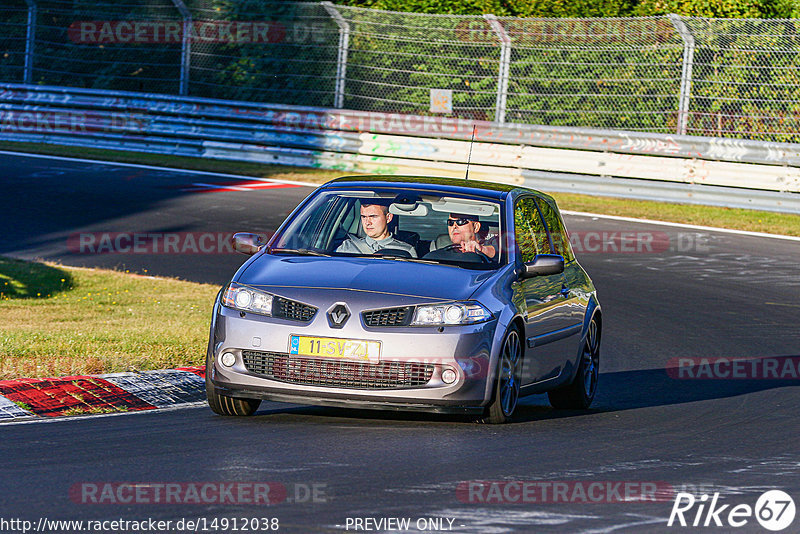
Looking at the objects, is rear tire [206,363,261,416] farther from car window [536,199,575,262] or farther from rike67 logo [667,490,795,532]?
rike67 logo [667,490,795,532]

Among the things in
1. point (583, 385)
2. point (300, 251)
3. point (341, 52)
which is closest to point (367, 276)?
point (300, 251)

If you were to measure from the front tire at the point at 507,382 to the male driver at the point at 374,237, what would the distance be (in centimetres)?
90

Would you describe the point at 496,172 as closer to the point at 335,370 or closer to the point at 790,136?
the point at 790,136

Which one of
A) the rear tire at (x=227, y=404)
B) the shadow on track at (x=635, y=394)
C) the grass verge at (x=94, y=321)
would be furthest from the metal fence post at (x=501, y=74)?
the rear tire at (x=227, y=404)

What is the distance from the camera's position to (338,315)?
7512mm

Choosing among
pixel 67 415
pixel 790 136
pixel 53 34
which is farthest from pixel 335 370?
pixel 53 34

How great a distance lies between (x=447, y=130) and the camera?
23.8 meters

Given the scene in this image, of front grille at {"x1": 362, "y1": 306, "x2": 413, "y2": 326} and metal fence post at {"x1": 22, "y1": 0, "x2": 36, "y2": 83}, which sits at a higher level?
front grille at {"x1": 362, "y1": 306, "x2": 413, "y2": 326}

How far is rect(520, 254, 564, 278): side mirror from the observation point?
27.7 feet

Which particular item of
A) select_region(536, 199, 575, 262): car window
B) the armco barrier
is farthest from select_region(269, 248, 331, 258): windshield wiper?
the armco barrier

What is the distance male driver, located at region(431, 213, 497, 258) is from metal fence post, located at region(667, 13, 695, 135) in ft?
46.6

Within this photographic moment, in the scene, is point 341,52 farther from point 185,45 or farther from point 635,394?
point 635,394

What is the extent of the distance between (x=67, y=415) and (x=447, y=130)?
1640cm

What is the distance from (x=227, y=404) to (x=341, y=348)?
3.16ft
